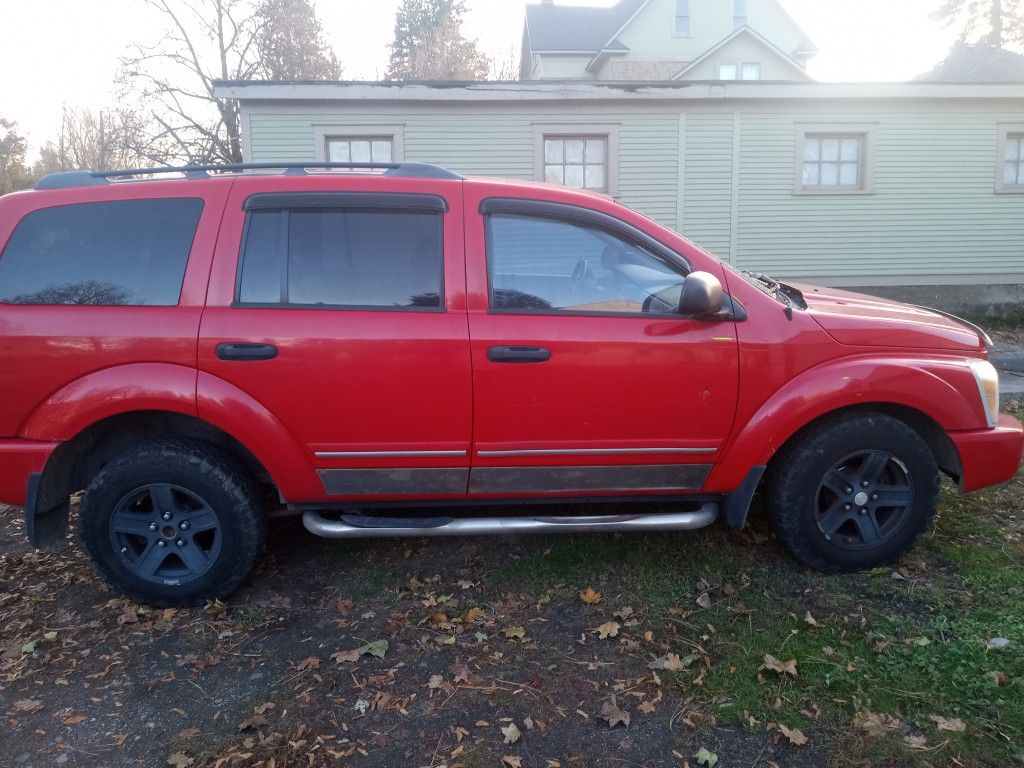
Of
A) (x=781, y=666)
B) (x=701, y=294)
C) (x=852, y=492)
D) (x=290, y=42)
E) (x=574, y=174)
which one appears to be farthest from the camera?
(x=290, y=42)

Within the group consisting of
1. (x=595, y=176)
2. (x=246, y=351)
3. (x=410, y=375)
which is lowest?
(x=410, y=375)

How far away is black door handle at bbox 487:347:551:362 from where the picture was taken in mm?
3301

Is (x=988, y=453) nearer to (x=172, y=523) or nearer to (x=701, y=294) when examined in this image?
(x=701, y=294)

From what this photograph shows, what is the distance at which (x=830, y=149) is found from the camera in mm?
11641

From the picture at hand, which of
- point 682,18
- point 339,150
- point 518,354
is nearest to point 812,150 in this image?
point 339,150

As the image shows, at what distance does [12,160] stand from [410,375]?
119 feet

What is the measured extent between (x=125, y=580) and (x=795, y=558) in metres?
3.19

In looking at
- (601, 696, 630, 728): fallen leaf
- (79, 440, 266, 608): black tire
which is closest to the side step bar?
(79, 440, 266, 608): black tire

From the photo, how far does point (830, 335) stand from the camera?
136 inches

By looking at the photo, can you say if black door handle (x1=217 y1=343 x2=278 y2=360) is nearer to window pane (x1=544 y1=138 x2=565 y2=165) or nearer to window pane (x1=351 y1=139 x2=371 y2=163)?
window pane (x1=351 y1=139 x2=371 y2=163)

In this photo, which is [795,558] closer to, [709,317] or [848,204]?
[709,317]

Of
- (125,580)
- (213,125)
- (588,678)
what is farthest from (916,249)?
(213,125)

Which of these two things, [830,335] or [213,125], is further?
[213,125]

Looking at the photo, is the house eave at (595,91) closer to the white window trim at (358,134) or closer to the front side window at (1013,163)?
the white window trim at (358,134)
